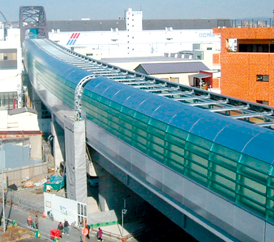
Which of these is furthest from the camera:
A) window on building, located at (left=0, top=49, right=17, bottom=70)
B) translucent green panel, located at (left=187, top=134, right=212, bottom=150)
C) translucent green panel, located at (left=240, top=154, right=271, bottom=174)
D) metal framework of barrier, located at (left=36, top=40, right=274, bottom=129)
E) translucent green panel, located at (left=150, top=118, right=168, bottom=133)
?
window on building, located at (left=0, top=49, right=17, bottom=70)

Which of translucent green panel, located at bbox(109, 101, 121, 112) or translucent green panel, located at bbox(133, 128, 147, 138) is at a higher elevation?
translucent green panel, located at bbox(109, 101, 121, 112)

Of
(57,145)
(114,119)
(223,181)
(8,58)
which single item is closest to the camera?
(223,181)

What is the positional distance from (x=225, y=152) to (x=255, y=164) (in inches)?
40.5

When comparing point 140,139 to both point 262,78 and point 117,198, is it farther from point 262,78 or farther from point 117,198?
point 262,78

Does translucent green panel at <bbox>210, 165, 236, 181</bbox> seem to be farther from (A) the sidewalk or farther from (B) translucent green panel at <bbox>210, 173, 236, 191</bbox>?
(A) the sidewalk

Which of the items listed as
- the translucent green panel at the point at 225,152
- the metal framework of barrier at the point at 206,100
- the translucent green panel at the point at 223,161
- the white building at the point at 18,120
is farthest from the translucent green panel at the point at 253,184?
the white building at the point at 18,120

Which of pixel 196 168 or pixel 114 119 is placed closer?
pixel 196 168

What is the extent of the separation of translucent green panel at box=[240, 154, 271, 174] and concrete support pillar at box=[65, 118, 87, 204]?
11.1 meters

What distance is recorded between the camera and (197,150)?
11.6 metres

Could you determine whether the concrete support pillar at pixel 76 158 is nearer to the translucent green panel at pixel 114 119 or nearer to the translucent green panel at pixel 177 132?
the translucent green panel at pixel 114 119

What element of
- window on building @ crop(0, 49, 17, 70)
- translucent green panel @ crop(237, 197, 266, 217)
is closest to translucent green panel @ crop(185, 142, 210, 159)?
translucent green panel @ crop(237, 197, 266, 217)

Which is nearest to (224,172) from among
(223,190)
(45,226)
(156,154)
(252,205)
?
(223,190)

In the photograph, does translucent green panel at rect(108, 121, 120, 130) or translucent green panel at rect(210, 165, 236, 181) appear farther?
translucent green panel at rect(108, 121, 120, 130)

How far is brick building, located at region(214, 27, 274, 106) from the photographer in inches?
846
